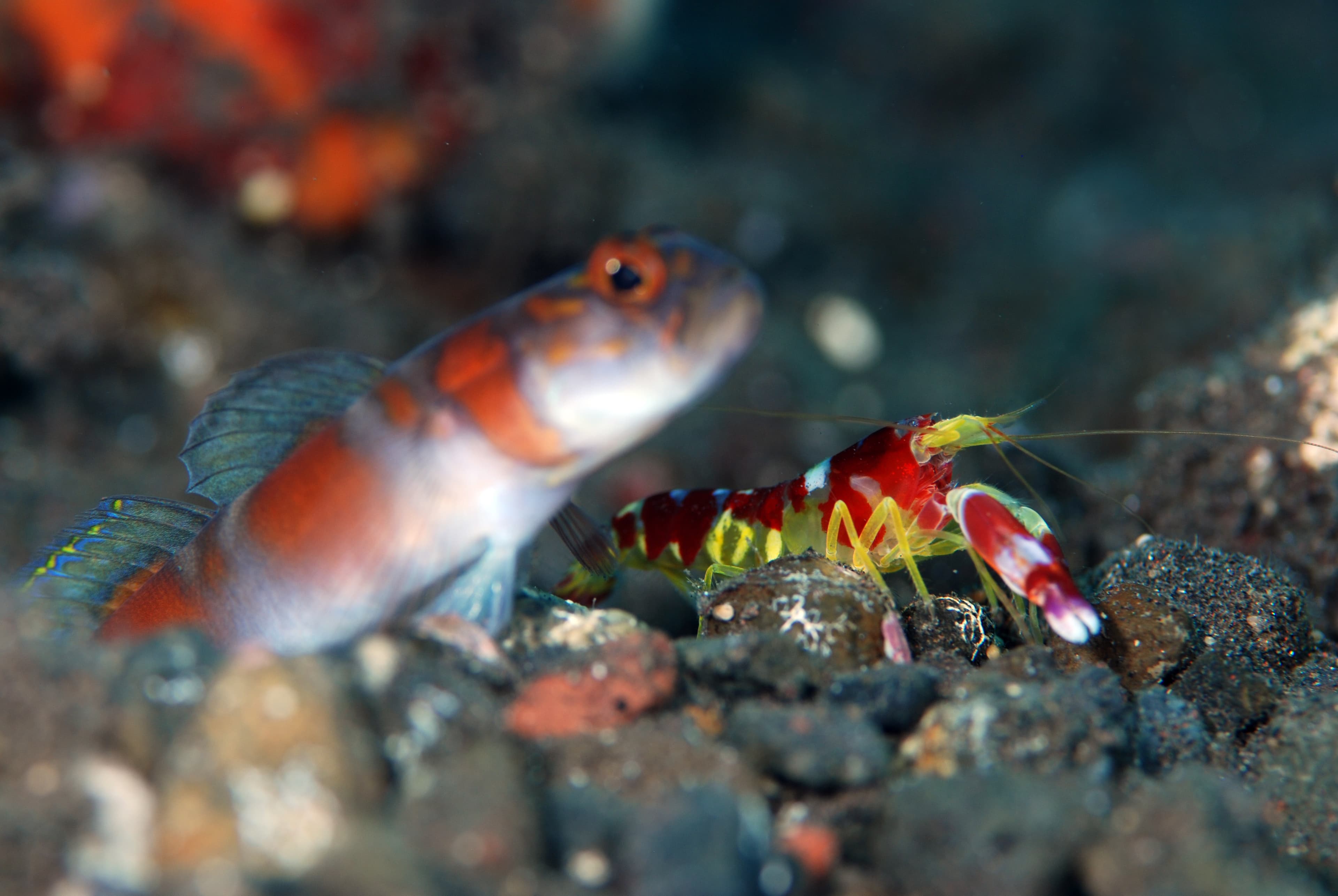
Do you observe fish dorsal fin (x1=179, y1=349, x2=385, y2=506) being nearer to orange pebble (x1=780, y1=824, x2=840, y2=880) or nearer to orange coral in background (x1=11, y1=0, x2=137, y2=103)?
orange pebble (x1=780, y1=824, x2=840, y2=880)

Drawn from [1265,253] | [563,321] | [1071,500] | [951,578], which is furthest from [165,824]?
[1265,253]

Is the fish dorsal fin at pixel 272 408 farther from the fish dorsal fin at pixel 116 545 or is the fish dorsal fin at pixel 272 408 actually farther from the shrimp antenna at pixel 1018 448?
the shrimp antenna at pixel 1018 448

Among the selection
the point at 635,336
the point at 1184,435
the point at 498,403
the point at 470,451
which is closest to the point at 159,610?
the point at 470,451

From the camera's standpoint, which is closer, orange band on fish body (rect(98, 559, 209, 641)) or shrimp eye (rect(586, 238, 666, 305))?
shrimp eye (rect(586, 238, 666, 305))

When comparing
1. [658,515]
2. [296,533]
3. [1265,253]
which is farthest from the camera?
[1265,253]

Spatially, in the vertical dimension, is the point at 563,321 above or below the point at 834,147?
below

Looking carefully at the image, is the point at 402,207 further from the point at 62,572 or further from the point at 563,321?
the point at 563,321

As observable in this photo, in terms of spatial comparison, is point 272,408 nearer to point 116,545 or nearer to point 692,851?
point 116,545

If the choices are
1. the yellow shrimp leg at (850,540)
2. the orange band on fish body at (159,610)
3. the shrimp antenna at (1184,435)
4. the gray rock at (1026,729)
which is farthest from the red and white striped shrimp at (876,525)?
the orange band on fish body at (159,610)

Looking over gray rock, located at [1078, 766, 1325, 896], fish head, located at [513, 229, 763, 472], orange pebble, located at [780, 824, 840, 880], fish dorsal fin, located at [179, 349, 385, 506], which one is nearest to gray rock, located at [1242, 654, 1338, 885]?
gray rock, located at [1078, 766, 1325, 896]
